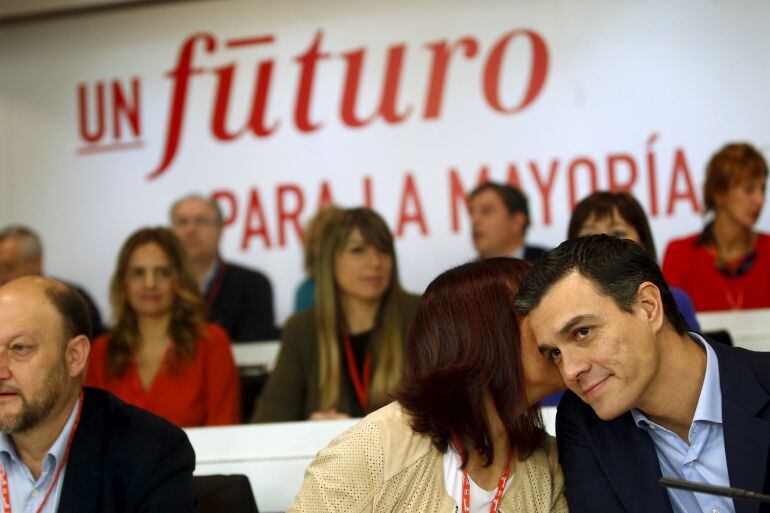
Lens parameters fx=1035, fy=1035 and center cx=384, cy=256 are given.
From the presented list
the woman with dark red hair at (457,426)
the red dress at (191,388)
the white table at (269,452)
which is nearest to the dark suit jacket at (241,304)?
the red dress at (191,388)

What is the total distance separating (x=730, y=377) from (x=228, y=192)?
4.16 metres

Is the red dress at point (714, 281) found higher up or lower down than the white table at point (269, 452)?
higher up

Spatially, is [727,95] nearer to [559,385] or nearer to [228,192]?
[228,192]

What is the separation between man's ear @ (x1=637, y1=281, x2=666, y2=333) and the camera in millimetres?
1969

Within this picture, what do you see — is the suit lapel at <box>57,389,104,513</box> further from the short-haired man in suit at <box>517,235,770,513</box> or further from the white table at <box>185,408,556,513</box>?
the short-haired man in suit at <box>517,235,770,513</box>

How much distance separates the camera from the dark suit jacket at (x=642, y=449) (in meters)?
1.90

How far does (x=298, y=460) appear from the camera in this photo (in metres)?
2.58

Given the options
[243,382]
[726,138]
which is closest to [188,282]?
[243,382]

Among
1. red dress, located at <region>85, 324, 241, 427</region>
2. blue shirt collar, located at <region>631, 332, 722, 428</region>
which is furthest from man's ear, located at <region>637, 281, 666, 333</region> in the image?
red dress, located at <region>85, 324, 241, 427</region>

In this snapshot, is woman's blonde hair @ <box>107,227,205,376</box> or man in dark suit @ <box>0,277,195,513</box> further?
woman's blonde hair @ <box>107,227,205,376</box>

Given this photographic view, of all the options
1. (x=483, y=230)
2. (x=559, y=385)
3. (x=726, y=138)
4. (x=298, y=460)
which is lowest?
(x=298, y=460)

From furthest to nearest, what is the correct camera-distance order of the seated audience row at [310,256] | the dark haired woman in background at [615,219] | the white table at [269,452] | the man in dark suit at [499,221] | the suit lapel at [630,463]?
the seated audience row at [310,256] → the man in dark suit at [499,221] → the dark haired woman in background at [615,219] → the white table at [269,452] → the suit lapel at [630,463]

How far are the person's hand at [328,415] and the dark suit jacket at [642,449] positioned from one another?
1244 mm

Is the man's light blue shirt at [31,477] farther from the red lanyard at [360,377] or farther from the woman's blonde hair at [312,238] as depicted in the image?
the woman's blonde hair at [312,238]
